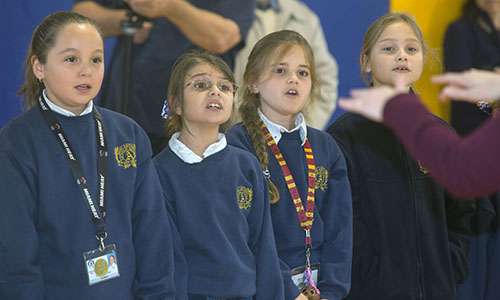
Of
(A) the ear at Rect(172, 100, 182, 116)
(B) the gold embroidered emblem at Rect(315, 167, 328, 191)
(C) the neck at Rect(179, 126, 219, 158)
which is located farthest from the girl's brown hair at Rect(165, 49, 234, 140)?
(B) the gold embroidered emblem at Rect(315, 167, 328, 191)

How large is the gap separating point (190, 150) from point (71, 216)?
64 centimetres

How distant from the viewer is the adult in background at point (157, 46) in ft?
13.4

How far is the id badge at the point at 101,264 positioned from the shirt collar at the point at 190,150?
1.75ft

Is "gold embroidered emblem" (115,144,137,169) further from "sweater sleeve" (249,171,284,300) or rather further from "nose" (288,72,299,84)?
"nose" (288,72,299,84)

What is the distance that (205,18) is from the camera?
4266 millimetres

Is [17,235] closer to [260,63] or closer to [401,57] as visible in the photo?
[260,63]

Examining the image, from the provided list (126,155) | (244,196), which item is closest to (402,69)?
(244,196)

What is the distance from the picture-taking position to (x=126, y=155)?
246 centimetres

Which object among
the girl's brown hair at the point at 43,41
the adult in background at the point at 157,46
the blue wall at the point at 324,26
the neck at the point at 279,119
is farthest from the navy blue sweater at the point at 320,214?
the blue wall at the point at 324,26

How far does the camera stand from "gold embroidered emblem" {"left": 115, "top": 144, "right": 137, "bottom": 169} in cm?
243

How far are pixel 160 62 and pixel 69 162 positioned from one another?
2.04m

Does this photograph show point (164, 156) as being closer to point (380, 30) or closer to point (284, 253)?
point (284, 253)

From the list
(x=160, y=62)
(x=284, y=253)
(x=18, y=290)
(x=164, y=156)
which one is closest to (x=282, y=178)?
(x=284, y=253)

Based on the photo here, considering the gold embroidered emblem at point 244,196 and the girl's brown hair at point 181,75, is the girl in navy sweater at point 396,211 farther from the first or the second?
the girl's brown hair at point 181,75
